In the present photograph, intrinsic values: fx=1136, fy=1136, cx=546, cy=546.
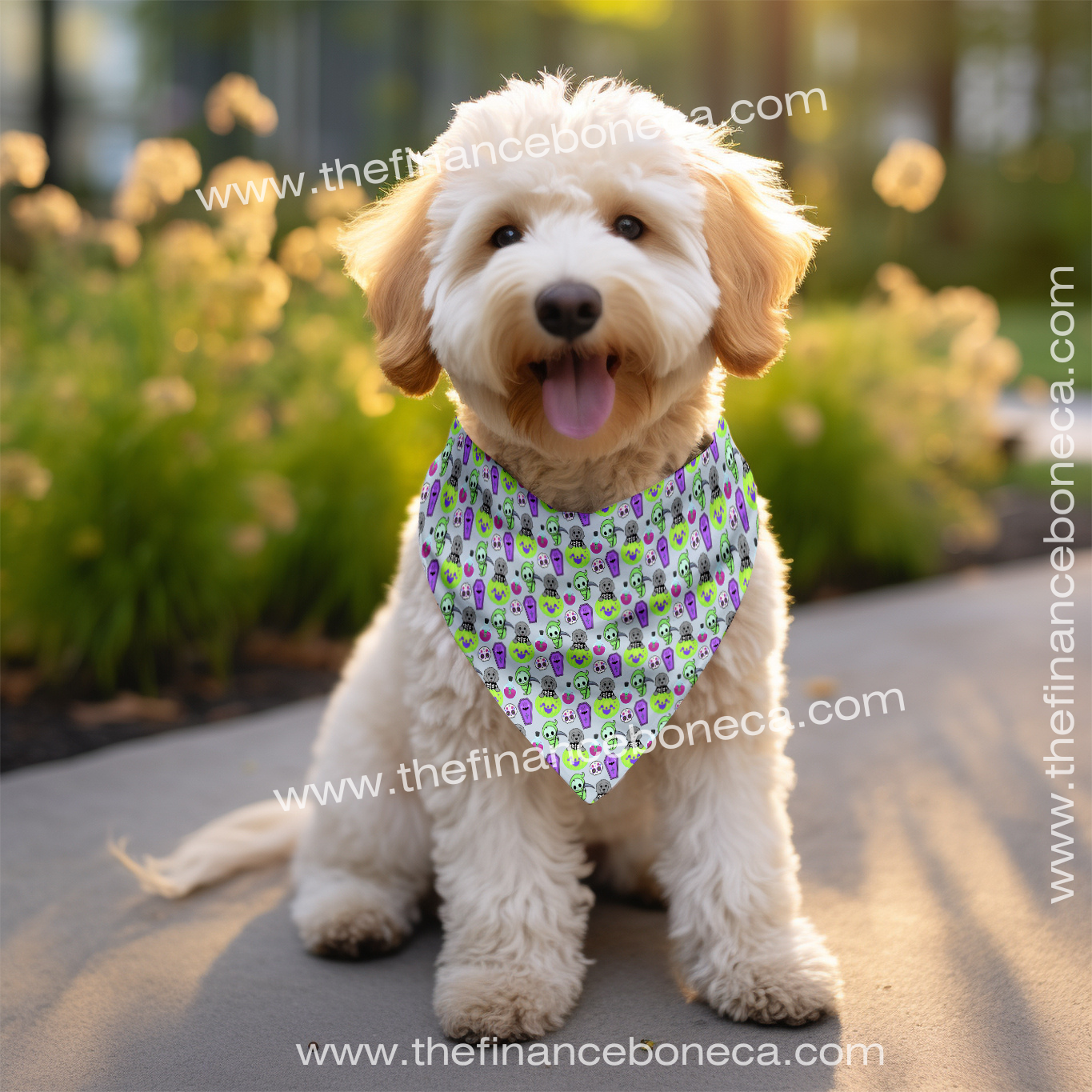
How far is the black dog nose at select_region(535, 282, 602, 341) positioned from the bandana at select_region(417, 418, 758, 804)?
461 millimetres

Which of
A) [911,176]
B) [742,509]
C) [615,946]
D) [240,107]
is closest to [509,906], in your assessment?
[615,946]

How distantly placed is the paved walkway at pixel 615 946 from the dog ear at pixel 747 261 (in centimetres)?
136

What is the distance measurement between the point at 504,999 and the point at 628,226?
155cm

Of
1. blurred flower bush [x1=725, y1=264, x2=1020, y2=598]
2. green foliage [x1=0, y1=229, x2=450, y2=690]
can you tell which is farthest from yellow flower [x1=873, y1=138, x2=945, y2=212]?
green foliage [x1=0, y1=229, x2=450, y2=690]

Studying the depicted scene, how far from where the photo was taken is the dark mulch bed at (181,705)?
3.89 metres

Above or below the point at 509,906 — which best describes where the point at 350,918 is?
below

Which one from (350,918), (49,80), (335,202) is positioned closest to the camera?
(350,918)

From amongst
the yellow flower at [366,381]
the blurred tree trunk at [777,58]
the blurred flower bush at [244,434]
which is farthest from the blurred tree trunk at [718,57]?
the yellow flower at [366,381]

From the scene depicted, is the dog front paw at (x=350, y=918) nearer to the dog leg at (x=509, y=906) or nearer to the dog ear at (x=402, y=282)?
the dog leg at (x=509, y=906)

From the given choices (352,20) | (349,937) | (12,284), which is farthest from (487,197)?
(352,20)

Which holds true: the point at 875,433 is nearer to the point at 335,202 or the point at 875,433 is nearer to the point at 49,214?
the point at 335,202

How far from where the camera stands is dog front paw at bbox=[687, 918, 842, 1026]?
228 cm

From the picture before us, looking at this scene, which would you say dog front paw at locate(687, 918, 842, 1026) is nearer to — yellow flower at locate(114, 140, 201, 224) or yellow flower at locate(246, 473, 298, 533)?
yellow flower at locate(246, 473, 298, 533)

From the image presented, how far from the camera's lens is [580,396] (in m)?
2.14
